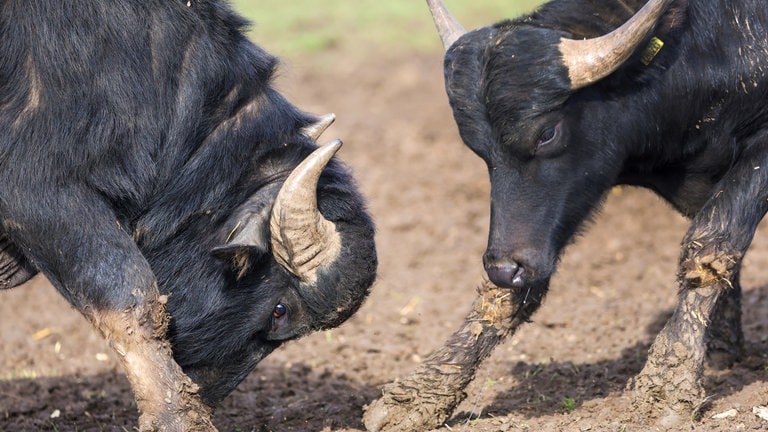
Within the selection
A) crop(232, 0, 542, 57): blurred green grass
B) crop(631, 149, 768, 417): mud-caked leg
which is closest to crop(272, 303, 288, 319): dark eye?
crop(631, 149, 768, 417): mud-caked leg

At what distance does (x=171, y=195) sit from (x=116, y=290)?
698mm

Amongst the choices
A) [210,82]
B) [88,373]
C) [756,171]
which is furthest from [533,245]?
[88,373]

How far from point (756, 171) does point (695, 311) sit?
82 cm

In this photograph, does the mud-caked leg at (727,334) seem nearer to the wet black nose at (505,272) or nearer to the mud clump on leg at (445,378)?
the mud clump on leg at (445,378)

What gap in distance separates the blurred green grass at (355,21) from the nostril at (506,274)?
11.4 metres

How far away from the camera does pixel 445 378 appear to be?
19.9 feet

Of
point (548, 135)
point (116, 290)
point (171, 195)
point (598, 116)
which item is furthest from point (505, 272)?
point (116, 290)

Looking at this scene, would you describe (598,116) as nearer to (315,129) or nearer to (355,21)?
(315,129)

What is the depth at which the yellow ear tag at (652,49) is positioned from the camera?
5871 millimetres

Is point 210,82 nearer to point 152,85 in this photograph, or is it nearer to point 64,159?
point 152,85

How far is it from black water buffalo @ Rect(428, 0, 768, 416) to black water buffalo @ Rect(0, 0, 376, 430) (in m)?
0.81

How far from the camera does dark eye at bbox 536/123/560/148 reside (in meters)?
5.76

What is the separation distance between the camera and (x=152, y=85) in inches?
223

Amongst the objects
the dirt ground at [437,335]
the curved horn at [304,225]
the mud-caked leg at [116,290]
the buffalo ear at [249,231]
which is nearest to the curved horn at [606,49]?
the dirt ground at [437,335]
